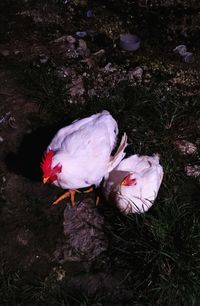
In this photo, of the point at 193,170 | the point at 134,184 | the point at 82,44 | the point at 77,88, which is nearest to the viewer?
the point at 134,184

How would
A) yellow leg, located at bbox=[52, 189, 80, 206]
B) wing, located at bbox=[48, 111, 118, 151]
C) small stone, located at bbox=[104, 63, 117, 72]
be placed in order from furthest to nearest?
small stone, located at bbox=[104, 63, 117, 72] → yellow leg, located at bbox=[52, 189, 80, 206] → wing, located at bbox=[48, 111, 118, 151]

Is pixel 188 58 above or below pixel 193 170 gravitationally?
above

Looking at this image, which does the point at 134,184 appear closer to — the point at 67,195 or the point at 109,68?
the point at 67,195

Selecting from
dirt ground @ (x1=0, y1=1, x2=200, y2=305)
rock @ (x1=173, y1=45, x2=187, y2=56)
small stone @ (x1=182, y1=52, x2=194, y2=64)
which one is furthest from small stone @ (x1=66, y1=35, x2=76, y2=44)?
small stone @ (x1=182, y1=52, x2=194, y2=64)

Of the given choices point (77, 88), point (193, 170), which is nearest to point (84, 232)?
point (193, 170)

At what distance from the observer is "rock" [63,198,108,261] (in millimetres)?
4062

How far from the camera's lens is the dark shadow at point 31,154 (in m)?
4.60

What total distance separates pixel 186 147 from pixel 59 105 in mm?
1530

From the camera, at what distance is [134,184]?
3916 mm

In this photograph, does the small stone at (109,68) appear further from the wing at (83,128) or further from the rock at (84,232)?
the rock at (84,232)

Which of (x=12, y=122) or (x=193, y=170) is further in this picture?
(x=12, y=122)

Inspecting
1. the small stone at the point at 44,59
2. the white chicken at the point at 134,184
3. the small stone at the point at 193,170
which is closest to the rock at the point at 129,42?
the small stone at the point at 44,59

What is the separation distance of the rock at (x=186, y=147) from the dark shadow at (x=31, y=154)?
1.33 metres

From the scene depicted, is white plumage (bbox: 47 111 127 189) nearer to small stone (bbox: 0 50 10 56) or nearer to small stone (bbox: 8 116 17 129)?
small stone (bbox: 8 116 17 129)
